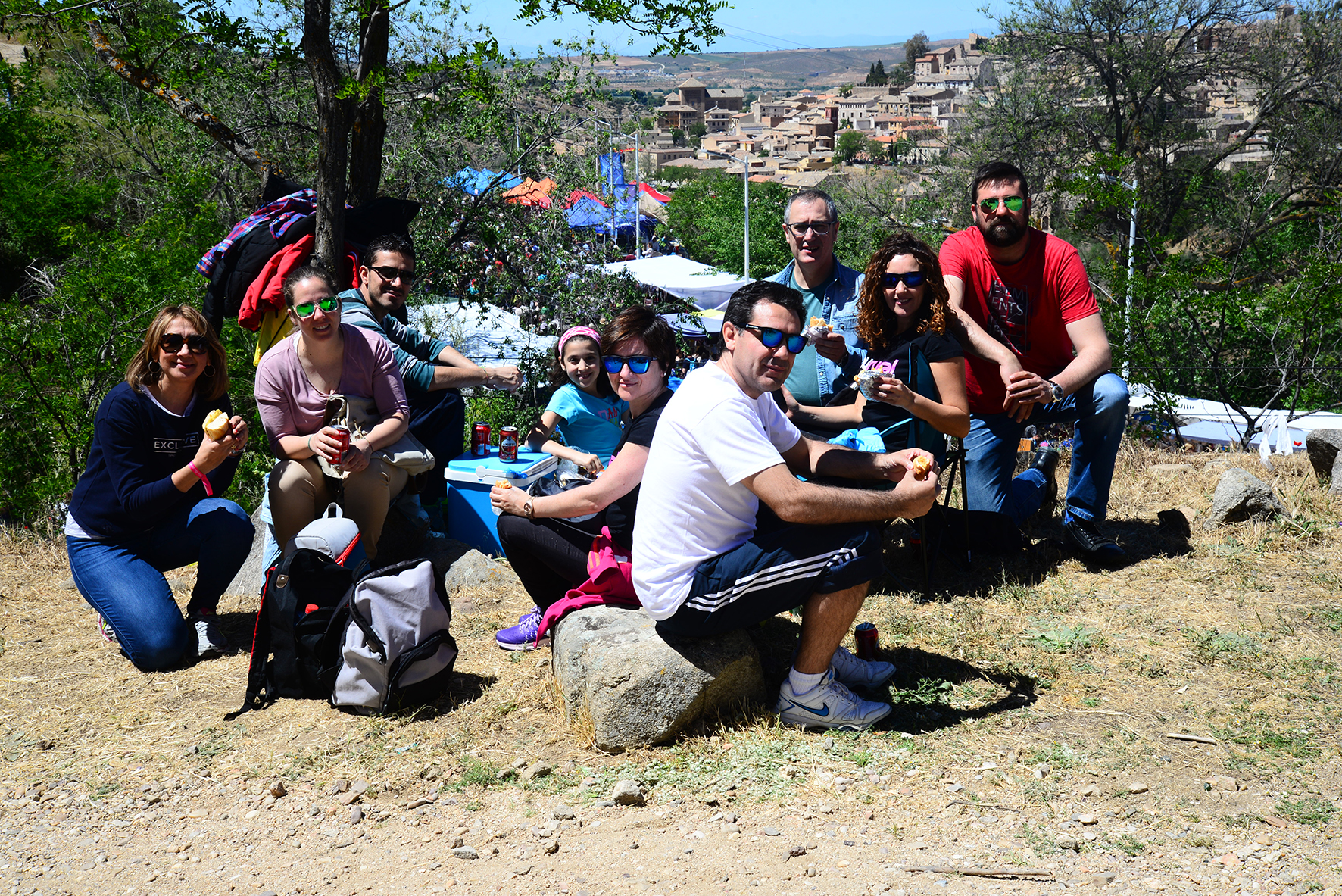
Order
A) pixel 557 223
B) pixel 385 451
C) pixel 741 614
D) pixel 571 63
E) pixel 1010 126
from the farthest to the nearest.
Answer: pixel 1010 126 → pixel 571 63 → pixel 557 223 → pixel 385 451 → pixel 741 614

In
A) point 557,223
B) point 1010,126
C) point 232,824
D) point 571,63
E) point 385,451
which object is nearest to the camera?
point 232,824

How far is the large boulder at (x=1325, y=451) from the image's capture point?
5567 millimetres

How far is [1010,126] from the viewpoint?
22203 millimetres

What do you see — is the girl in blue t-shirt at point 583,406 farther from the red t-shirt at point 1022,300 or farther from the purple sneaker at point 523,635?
the red t-shirt at point 1022,300

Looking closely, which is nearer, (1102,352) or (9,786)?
(9,786)

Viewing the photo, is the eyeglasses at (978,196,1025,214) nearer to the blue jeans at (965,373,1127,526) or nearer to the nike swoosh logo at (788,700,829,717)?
the blue jeans at (965,373,1127,526)

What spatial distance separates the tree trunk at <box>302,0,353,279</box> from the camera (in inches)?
212

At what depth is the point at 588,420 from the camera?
463cm

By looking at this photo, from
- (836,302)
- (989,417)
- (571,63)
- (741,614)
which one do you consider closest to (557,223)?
(571,63)

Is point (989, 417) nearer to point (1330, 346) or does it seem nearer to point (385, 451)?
point (385, 451)

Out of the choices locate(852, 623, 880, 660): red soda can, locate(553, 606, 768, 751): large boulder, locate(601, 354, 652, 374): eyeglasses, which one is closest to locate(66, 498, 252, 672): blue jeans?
locate(553, 606, 768, 751): large boulder

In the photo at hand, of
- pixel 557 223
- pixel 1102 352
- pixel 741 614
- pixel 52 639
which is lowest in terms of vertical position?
pixel 52 639

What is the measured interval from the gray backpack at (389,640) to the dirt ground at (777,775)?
0.30 ft

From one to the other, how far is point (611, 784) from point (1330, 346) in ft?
27.8
